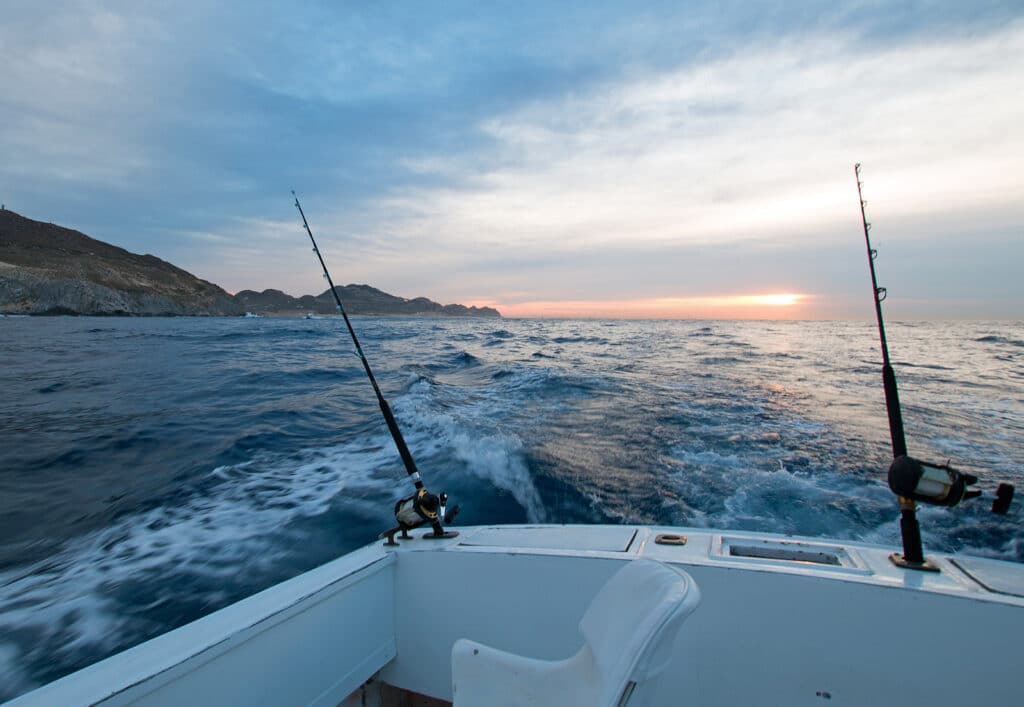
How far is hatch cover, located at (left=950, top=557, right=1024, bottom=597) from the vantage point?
4.71 feet

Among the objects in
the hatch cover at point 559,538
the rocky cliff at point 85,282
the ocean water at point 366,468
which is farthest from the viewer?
the rocky cliff at point 85,282

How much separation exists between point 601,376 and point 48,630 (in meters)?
9.30

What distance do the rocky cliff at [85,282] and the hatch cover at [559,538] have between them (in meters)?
83.6

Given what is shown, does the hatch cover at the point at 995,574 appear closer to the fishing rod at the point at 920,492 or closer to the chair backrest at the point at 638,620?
the fishing rod at the point at 920,492

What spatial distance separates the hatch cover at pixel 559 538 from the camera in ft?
6.40

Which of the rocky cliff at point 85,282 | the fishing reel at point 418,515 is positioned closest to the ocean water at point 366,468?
the fishing reel at point 418,515

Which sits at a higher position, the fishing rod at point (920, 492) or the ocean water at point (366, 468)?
the fishing rod at point (920, 492)

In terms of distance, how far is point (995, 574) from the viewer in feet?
5.04

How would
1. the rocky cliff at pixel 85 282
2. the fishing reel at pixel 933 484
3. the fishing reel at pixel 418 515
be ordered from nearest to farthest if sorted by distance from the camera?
the fishing reel at pixel 933 484
the fishing reel at pixel 418 515
the rocky cliff at pixel 85 282

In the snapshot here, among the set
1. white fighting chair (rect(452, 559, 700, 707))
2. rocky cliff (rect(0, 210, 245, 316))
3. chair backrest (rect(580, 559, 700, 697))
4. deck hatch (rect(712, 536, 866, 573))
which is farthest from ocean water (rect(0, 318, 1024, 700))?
rocky cliff (rect(0, 210, 245, 316))

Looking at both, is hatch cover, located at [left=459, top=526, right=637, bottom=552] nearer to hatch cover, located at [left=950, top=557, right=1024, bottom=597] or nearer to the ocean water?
hatch cover, located at [left=950, top=557, right=1024, bottom=597]

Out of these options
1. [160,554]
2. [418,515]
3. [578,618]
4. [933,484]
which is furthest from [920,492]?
[160,554]

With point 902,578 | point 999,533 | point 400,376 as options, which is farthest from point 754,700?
point 400,376

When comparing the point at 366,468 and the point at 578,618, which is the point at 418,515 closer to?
the point at 578,618
